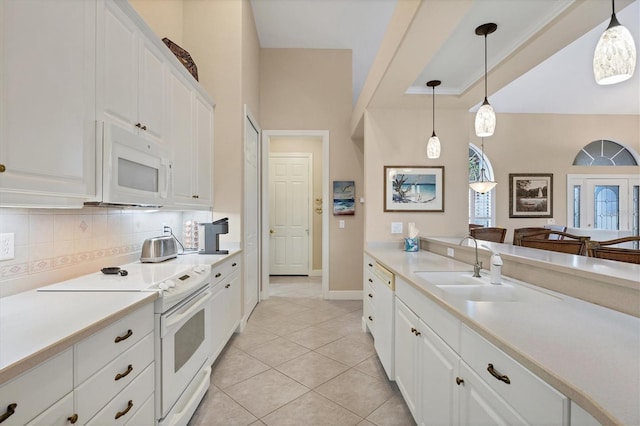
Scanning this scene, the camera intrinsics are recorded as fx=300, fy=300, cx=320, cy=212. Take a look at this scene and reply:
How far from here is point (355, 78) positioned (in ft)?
18.8

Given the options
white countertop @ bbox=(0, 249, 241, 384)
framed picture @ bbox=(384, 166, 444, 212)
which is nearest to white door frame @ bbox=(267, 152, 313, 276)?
framed picture @ bbox=(384, 166, 444, 212)

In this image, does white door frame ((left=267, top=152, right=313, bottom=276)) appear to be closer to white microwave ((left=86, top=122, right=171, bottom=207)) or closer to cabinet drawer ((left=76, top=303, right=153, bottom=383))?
white microwave ((left=86, top=122, right=171, bottom=207))

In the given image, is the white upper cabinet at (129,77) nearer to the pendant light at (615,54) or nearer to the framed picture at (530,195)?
the pendant light at (615,54)

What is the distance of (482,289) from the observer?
5.66ft

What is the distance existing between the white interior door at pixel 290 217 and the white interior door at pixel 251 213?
1.89m

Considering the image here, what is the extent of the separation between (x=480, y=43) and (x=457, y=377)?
2.31m

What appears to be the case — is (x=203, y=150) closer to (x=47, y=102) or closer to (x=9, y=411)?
(x=47, y=102)

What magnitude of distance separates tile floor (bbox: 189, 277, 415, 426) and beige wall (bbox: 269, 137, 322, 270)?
254cm

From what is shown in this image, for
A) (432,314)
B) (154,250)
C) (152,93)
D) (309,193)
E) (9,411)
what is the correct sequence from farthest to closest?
(309,193) → (154,250) → (152,93) → (432,314) → (9,411)

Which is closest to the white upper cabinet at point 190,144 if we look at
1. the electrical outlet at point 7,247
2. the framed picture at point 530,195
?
the electrical outlet at point 7,247

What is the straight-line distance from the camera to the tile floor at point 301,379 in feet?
6.25

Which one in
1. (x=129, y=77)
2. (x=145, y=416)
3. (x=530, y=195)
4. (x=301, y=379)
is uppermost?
(x=129, y=77)

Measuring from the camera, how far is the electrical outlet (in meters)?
1.30

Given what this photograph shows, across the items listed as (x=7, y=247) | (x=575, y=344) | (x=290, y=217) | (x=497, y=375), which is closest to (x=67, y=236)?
(x=7, y=247)
